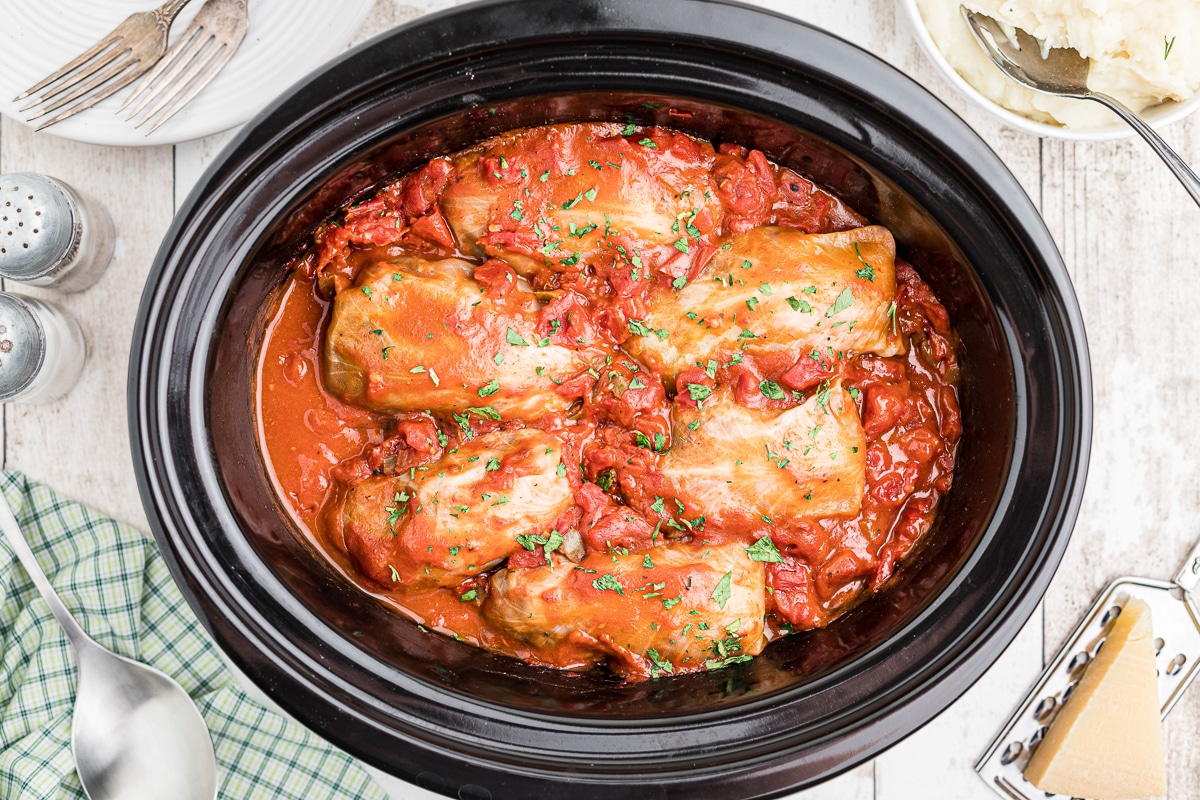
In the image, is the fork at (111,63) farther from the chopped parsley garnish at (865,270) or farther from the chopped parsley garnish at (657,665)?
the chopped parsley garnish at (657,665)

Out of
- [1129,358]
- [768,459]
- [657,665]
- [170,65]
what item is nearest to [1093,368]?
[1129,358]

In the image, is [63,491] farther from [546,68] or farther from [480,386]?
[546,68]

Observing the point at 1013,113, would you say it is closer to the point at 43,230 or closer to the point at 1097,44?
the point at 1097,44

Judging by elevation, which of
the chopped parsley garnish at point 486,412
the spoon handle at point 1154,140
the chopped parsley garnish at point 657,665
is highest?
the spoon handle at point 1154,140

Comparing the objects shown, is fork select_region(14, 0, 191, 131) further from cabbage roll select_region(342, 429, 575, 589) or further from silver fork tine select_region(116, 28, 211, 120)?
cabbage roll select_region(342, 429, 575, 589)

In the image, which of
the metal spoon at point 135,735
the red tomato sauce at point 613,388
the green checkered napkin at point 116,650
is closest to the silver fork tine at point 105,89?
the red tomato sauce at point 613,388

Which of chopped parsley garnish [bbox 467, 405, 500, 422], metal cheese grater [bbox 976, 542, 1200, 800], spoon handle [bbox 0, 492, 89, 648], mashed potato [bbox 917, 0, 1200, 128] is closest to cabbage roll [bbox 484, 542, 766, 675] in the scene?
chopped parsley garnish [bbox 467, 405, 500, 422]

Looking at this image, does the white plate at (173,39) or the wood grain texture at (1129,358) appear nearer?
the white plate at (173,39)
